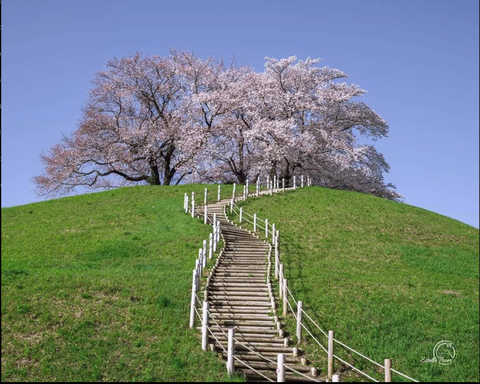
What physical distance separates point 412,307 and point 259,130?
31.6 m

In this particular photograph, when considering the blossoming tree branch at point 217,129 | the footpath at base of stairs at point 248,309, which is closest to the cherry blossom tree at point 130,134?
the blossoming tree branch at point 217,129

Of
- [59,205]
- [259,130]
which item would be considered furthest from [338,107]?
[59,205]

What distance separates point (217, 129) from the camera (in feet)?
190

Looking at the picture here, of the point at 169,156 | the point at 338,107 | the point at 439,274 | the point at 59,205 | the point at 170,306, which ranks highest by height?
the point at 338,107

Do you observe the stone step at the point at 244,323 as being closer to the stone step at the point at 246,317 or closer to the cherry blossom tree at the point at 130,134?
the stone step at the point at 246,317

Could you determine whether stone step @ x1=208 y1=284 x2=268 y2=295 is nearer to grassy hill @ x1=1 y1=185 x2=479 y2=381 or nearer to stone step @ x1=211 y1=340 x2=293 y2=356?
grassy hill @ x1=1 y1=185 x2=479 y2=381

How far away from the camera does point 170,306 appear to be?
23406 mm

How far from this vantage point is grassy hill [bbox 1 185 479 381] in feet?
63.8

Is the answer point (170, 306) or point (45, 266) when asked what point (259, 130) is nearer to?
point (45, 266)

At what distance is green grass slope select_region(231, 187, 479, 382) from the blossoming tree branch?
847cm

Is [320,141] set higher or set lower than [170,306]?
higher

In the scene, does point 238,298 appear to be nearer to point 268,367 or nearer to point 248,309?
point 248,309

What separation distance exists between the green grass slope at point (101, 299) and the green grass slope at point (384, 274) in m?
5.34

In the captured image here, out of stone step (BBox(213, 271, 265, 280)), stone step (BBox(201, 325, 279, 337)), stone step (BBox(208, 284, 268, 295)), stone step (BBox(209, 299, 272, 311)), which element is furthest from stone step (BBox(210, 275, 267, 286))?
stone step (BBox(201, 325, 279, 337))
